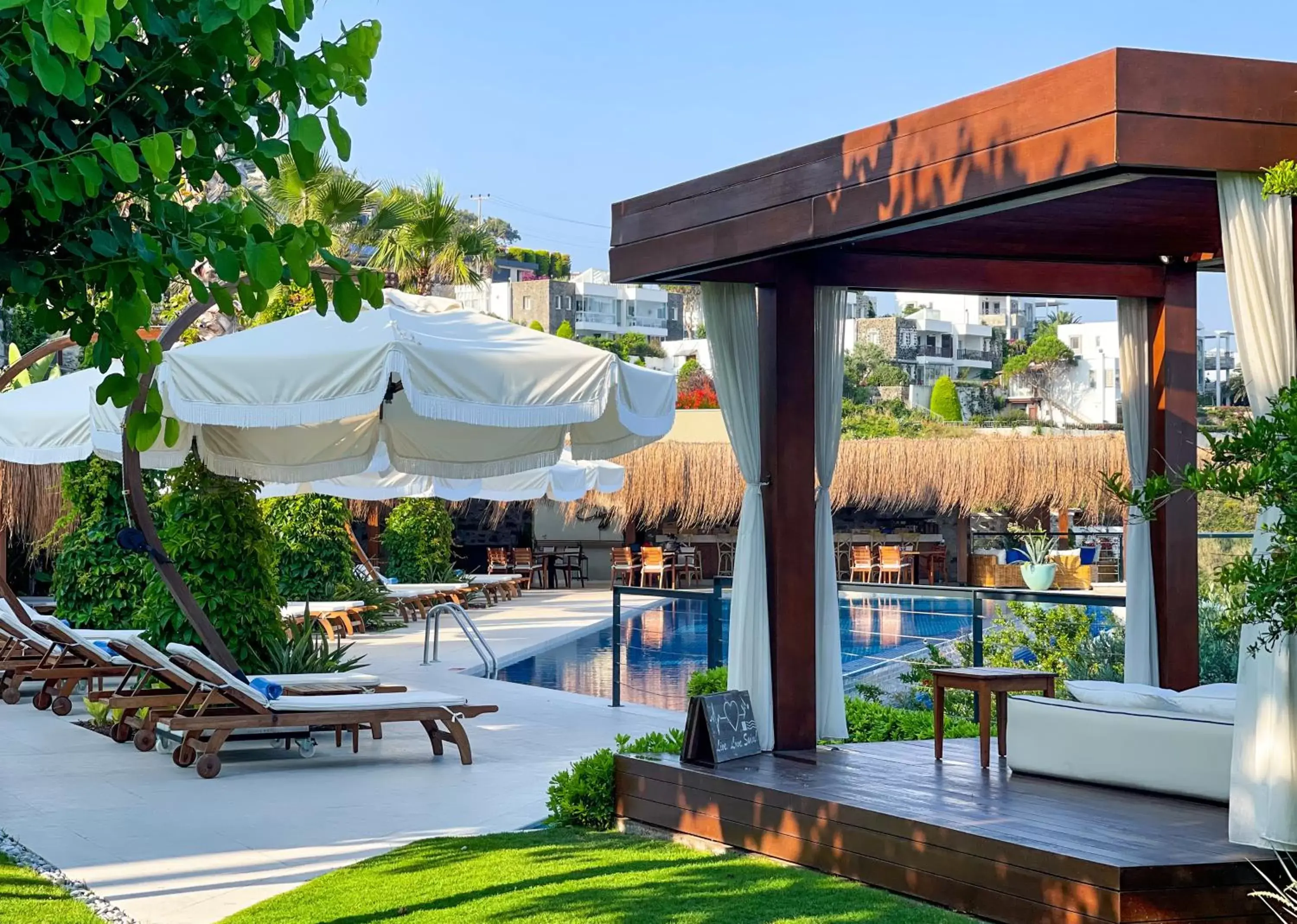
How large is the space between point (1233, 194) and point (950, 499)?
2083cm

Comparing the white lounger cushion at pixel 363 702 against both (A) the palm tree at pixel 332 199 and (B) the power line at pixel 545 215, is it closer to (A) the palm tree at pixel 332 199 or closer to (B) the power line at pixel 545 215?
(A) the palm tree at pixel 332 199

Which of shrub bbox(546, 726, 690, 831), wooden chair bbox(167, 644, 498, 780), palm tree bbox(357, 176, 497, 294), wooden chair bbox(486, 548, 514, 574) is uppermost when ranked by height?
palm tree bbox(357, 176, 497, 294)

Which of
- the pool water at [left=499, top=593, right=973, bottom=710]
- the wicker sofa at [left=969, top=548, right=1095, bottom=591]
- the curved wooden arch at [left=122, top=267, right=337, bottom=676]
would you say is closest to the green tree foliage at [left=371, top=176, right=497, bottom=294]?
the wicker sofa at [left=969, top=548, right=1095, bottom=591]

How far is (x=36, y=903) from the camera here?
5.39 metres

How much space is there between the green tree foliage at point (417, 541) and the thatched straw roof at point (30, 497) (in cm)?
694

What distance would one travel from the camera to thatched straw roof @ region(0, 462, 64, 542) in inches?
656

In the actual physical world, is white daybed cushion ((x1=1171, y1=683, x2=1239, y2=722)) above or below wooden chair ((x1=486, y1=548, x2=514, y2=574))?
below

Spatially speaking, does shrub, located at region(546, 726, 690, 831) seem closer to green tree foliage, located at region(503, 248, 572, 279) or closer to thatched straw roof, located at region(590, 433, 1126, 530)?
thatched straw roof, located at region(590, 433, 1126, 530)

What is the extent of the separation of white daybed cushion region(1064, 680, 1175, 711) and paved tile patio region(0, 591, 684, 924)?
2676 millimetres

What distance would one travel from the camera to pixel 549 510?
30719mm

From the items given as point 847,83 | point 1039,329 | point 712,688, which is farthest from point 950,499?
point 1039,329

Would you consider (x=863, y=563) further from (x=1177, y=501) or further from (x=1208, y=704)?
(x=1208, y=704)

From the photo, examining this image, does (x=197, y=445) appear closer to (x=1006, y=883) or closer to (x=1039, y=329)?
(x=1006, y=883)

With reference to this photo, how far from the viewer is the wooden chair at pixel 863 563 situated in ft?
80.7
